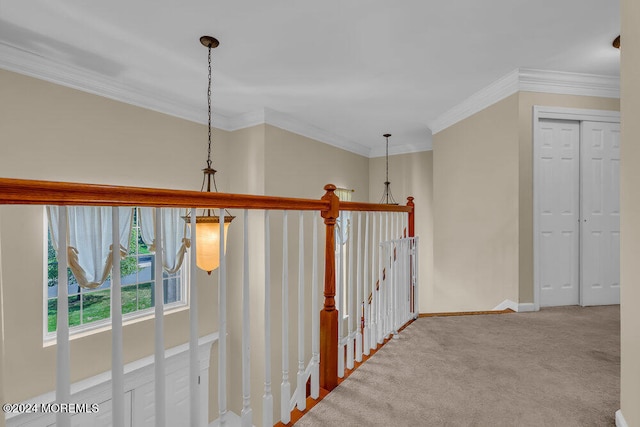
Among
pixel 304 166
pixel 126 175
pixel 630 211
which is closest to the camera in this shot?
pixel 630 211

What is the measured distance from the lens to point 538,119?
319 centimetres

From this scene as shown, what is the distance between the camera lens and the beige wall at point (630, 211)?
113 cm

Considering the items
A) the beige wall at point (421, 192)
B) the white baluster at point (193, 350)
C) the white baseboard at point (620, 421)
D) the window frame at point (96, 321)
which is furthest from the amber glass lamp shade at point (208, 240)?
the beige wall at point (421, 192)

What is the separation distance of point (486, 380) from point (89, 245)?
11.5 ft

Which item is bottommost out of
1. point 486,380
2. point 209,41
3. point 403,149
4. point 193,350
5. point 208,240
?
point 486,380

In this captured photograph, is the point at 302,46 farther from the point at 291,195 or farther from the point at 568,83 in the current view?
the point at 568,83

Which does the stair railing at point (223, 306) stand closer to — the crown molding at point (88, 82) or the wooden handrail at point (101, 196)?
the wooden handrail at point (101, 196)

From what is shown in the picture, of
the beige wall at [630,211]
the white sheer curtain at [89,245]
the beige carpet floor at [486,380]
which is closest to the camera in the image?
the beige wall at [630,211]

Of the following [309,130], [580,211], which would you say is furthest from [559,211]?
[309,130]

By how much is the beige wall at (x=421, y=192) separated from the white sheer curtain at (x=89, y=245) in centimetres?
467

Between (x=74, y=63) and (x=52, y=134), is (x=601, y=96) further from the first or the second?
(x=52, y=134)

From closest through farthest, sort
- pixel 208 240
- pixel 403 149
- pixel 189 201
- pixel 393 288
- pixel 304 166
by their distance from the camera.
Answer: pixel 189 201
pixel 208 240
pixel 393 288
pixel 304 166
pixel 403 149

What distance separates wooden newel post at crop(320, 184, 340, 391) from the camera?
5.62 feet

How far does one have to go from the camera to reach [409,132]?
5277 mm
